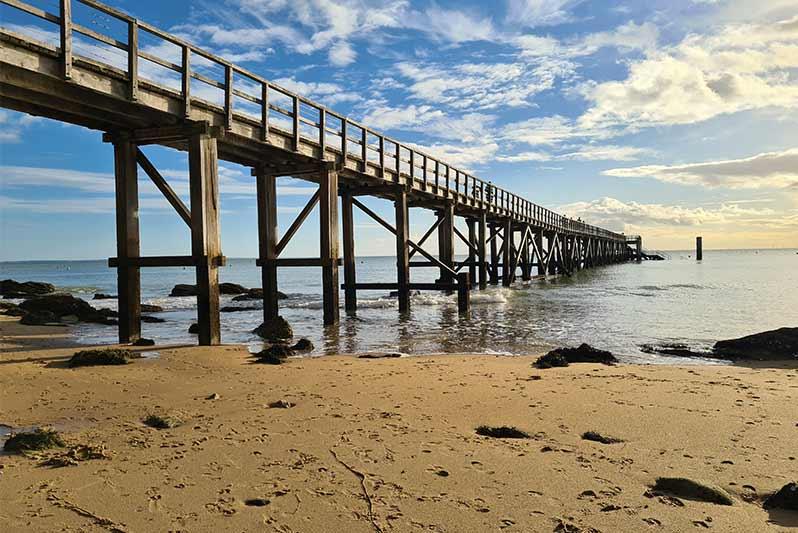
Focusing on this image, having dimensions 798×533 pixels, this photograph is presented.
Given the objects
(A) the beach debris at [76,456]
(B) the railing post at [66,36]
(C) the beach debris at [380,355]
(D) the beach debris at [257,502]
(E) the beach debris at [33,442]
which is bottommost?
(C) the beach debris at [380,355]

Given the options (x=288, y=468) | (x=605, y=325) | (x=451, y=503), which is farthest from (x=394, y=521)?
(x=605, y=325)

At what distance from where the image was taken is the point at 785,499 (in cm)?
326

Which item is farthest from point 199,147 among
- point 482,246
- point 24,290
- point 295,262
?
point 24,290

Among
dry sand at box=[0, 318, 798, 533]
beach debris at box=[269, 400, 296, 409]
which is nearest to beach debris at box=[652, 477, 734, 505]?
dry sand at box=[0, 318, 798, 533]

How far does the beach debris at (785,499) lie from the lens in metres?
3.22

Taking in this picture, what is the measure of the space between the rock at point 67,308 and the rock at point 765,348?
1633 cm

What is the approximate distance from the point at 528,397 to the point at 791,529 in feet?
10.6

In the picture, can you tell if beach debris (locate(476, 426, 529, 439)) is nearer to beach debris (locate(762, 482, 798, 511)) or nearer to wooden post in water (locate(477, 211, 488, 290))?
beach debris (locate(762, 482, 798, 511))

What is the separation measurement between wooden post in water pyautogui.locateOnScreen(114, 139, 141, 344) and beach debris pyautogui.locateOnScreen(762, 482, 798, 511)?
377 inches

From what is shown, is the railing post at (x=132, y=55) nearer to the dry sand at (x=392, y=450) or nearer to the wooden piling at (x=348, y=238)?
the dry sand at (x=392, y=450)

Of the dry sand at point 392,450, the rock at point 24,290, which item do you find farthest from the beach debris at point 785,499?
the rock at point 24,290

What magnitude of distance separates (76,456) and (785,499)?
16.0 feet

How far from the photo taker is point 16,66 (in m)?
6.66

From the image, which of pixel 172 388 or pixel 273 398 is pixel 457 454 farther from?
pixel 172 388
